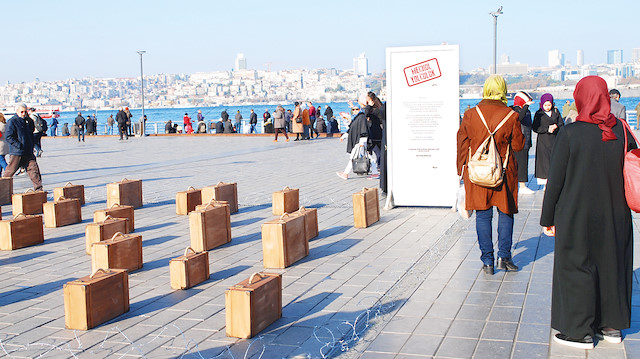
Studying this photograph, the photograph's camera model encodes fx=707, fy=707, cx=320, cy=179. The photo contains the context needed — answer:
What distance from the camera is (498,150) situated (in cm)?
612

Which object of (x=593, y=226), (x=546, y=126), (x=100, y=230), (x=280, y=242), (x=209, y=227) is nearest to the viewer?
(x=593, y=226)

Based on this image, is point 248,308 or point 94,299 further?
point 94,299

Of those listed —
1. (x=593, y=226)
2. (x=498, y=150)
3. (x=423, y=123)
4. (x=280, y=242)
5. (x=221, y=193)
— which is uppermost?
(x=423, y=123)

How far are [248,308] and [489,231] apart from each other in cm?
250

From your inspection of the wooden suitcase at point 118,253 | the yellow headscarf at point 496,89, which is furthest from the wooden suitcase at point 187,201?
the yellow headscarf at point 496,89

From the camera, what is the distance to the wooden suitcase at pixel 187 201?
32.9ft

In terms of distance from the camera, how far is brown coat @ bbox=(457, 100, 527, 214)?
240 inches

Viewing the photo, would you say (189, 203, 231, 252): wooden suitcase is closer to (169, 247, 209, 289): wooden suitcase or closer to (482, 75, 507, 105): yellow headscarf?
(169, 247, 209, 289): wooden suitcase

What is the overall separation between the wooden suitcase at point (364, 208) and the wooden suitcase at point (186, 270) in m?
2.91

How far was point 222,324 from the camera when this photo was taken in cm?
510

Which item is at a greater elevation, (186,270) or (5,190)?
(5,190)

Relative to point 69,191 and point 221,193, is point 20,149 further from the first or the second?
point 221,193

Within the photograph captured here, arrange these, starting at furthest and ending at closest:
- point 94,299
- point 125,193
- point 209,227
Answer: point 125,193 → point 209,227 → point 94,299

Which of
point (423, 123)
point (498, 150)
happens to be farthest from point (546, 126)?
point (498, 150)
